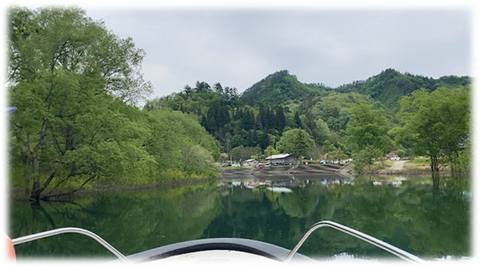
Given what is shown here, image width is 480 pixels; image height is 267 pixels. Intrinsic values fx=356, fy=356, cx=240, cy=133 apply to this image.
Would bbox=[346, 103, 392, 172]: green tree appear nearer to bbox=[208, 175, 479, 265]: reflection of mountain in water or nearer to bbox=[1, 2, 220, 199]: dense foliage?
bbox=[208, 175, 479, 265]: reflection of mountain in water

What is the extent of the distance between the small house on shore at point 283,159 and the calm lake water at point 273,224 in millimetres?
26653

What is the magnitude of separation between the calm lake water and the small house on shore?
2665 centimetres

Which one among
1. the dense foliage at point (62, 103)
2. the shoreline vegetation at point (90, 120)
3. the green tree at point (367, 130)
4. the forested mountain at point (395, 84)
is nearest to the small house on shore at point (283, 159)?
the green tree at point (367, 130)

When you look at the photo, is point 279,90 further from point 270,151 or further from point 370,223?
point 370,223

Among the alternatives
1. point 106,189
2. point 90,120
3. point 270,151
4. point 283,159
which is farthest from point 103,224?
point 270,151

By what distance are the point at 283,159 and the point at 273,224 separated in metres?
31.7

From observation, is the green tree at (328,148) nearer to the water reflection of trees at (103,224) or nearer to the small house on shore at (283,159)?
the small house on shore at (283,159)

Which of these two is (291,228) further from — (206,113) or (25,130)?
(206,113)

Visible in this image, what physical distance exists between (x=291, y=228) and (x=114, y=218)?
14.7 feet

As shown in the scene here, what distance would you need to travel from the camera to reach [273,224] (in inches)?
306

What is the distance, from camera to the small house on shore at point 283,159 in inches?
1535

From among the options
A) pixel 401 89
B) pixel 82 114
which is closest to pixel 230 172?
pixel 82 114

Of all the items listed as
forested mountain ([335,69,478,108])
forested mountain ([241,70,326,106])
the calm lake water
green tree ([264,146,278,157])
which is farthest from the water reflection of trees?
forested mountain ([241,70,326,106])

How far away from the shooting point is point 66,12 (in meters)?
13.7
